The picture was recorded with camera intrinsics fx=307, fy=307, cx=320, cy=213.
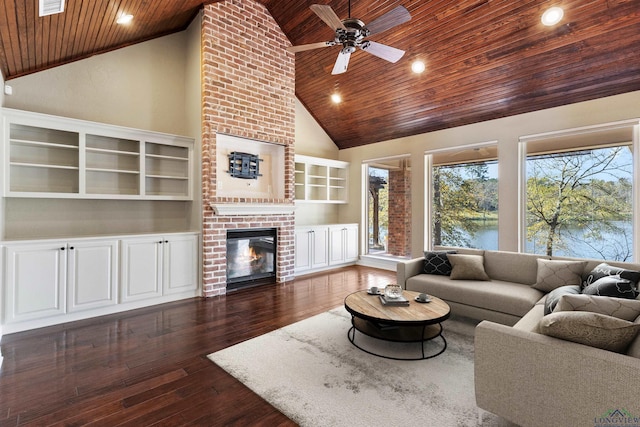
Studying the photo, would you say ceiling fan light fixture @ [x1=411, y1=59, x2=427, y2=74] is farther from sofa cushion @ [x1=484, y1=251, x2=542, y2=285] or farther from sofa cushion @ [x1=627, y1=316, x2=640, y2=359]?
sofa cushion @ [x1=627, y1=316, x2=640, y2=359]

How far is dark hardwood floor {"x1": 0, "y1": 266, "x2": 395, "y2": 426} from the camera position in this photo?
6.41 ft

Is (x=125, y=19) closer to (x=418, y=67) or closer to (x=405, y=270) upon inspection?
(x=418, y=67)

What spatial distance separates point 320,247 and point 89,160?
158 inches

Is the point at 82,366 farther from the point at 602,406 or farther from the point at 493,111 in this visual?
the point at 493,111

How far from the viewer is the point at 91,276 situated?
3.57m

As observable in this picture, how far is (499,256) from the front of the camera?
3.83 meters

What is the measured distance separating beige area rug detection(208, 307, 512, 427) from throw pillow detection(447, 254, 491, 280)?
72 cm

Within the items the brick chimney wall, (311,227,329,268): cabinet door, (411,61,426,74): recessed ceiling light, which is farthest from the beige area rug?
(411,61,426,74): recessed ceiling light

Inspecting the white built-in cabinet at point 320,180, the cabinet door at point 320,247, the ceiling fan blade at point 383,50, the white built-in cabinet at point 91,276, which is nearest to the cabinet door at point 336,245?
the cabinet door at point 320,247

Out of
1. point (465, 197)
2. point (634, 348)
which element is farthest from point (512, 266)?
point (634, 348)

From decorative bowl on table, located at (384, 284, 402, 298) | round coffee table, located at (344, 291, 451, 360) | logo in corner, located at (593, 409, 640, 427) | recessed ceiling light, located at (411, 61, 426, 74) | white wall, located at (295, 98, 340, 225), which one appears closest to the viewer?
logo in corner, located at (593, 409, 640, 427)

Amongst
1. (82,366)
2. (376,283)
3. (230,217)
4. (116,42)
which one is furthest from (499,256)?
(116,42)

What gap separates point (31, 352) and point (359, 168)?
6.09 metres

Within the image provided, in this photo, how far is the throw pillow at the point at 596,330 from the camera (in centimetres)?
153
